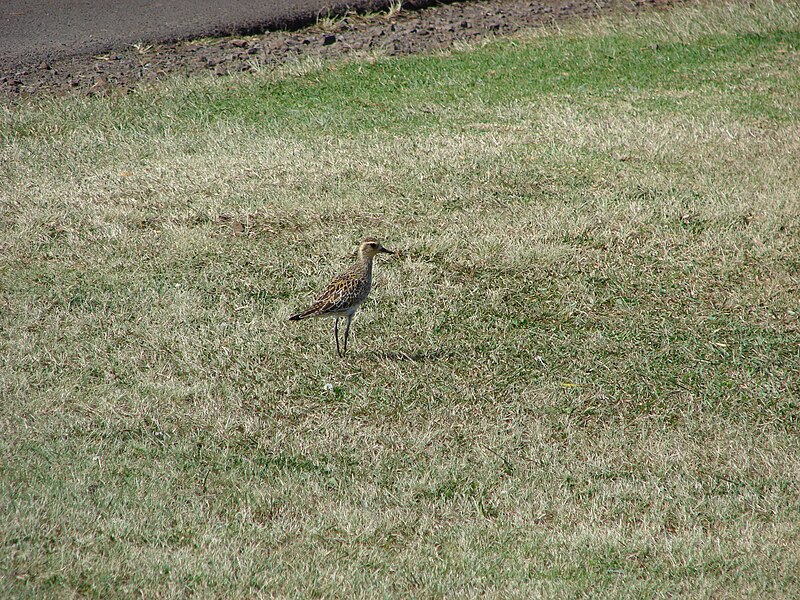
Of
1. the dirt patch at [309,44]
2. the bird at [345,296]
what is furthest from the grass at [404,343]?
the dirt patch at [309,44]

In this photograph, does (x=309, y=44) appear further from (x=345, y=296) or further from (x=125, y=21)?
(x=345, y=296)

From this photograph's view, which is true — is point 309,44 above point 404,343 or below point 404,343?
above

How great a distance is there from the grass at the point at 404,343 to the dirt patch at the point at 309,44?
0.50 metres

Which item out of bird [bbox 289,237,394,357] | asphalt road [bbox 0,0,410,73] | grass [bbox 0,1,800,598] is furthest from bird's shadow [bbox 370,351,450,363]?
asphalt road [bbox 0,0,410,73]

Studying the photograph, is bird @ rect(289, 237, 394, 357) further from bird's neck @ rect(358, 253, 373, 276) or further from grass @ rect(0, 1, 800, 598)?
grass @ rect(0, 1, 800, 598)

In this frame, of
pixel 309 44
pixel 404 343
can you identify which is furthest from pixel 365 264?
pixel 309 44

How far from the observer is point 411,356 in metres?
6.80

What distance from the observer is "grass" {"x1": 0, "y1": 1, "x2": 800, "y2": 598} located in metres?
4.93

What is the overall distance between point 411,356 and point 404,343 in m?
0.18

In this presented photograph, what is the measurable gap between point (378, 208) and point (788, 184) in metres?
4.03

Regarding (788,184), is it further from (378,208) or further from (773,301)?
(378,208)

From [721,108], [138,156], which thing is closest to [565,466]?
[138,156]

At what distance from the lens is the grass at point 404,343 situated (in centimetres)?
493

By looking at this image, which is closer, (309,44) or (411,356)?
(411,356)
